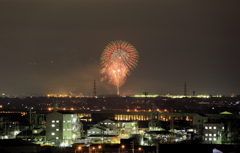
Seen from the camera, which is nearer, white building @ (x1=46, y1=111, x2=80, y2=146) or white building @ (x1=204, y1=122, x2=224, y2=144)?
white building @ (x1=204, y1=122, x2=224, y2=144)

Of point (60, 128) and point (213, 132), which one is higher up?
point (60, 128)

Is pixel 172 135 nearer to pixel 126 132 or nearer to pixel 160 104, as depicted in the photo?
pixel 126 132

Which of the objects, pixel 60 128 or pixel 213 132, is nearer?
pixel 213 132

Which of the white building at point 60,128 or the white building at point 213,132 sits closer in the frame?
the white building at point 213,132
